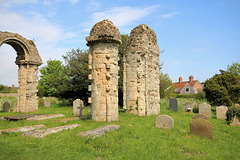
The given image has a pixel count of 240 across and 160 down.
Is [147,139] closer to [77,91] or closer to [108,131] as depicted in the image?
[108,131]

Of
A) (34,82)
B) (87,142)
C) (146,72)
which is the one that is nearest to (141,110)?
(146,72)

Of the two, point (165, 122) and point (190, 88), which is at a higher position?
point (190, 88)

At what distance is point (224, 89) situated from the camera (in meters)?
19.2

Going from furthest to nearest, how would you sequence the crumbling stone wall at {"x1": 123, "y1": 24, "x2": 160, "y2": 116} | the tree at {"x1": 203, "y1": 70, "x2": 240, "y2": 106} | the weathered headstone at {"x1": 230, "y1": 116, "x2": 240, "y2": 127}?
the tree at {"x1": 203, "y1": 70, "x2": 240, "y2": 106}, the crumbling stone wall at {"x1": 123, "y1": 24, "x2": 160, "y2": 116}, the weathered headstone at {"x1": 230, "y1": 116, "x2": 240, "y2": 127}

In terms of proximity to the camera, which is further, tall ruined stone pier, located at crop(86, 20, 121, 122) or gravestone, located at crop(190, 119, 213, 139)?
tall ruined stone pier, located at crop(86, 20, 121, 122)

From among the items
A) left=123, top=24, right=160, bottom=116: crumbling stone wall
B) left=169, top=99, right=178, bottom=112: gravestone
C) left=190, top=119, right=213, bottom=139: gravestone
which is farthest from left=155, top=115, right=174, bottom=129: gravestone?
left=169, top=99, right=178, bottom=112: gravestone

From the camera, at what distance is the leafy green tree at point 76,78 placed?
22.5 metres

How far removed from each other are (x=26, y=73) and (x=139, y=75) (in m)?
10.0

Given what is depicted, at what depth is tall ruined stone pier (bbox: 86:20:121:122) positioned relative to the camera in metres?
9.91

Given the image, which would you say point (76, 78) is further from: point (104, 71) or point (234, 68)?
point (234, 68)

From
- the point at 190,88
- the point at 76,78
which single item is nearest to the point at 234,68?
the point at 190,88

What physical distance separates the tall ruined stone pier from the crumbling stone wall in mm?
3506

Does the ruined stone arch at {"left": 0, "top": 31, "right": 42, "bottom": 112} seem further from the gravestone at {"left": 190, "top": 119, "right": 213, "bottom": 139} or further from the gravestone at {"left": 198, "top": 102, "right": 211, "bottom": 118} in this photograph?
the gravestone at {"left": 198, "top": 102, "right": 211, "bottom": 118}

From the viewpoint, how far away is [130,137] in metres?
7.28
